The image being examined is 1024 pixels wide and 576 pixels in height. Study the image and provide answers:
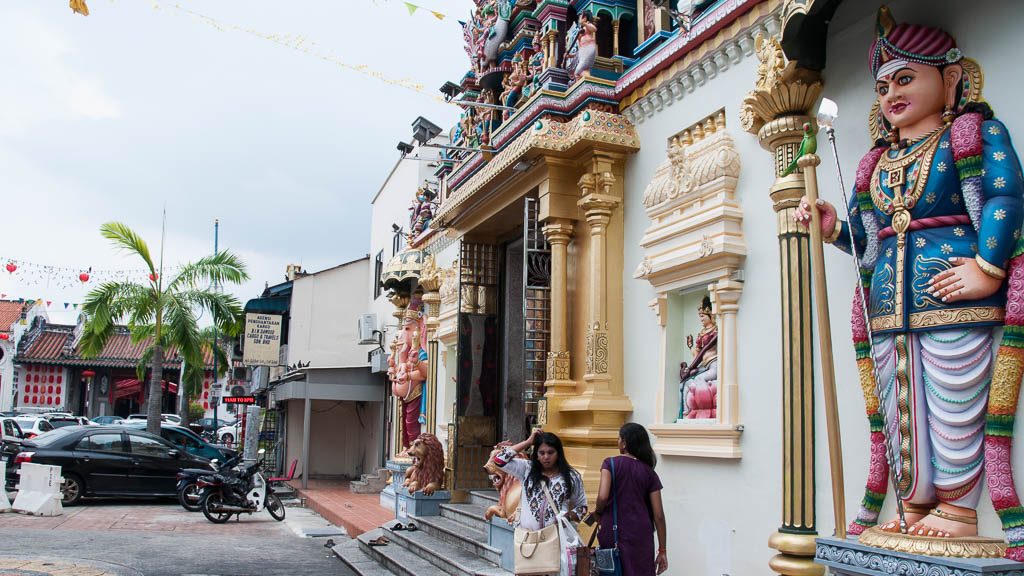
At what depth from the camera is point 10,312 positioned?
138 ft

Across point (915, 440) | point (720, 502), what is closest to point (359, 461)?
point (720, 502)

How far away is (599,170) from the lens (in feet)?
28.6

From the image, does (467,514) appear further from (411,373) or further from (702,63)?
(702,63)

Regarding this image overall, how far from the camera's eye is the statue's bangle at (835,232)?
5322 millimetres

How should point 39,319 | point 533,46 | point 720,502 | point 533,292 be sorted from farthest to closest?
point 39,319 → point 533,46 → point 533,292 → point 720,502

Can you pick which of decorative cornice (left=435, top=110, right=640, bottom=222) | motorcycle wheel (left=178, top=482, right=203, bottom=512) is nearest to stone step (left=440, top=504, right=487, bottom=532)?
decorative cornice (left=435, top=110, right=640, bottom=222)

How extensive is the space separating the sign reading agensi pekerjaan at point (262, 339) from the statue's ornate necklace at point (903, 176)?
19.9m

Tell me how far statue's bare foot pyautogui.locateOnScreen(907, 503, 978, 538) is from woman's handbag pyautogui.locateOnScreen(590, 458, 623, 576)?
1.72m

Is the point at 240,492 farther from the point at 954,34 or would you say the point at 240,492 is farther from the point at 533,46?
the point at 954,34

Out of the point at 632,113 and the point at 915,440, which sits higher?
the point at 632,113

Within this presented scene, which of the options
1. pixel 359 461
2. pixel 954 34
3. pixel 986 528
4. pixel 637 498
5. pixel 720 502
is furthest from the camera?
pixel 359 461

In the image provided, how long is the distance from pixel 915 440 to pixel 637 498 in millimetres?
1676

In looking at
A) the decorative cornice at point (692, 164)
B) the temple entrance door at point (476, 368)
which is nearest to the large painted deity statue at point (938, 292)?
the decorative cornice at point (692, 164)

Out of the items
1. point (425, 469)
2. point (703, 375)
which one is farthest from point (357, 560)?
point (703, 375)
